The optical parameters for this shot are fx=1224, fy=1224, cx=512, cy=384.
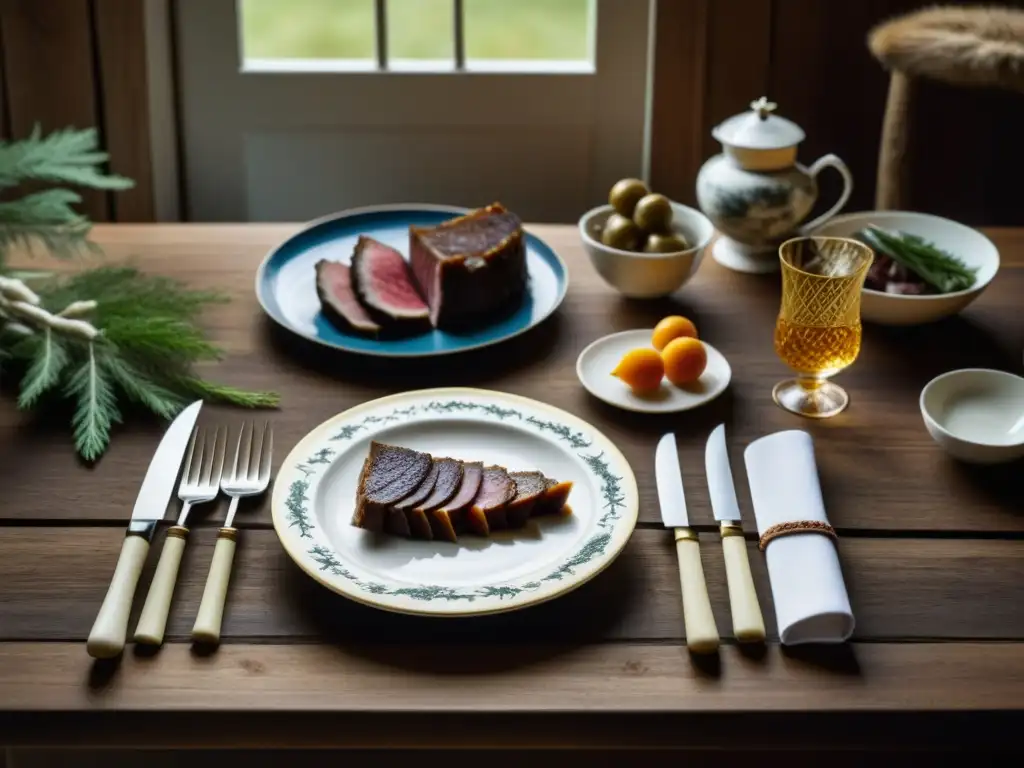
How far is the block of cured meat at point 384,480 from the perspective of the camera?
3.64ft

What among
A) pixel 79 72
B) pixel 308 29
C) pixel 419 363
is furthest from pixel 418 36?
pixel 419 363

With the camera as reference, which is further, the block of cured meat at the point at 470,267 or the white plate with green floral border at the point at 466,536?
the block of cured meat at the point at 470,267

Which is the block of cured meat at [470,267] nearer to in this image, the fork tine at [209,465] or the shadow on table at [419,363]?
the shadow on table at [419,363]

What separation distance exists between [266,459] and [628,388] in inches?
16.4

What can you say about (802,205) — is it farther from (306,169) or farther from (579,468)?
(306,169)

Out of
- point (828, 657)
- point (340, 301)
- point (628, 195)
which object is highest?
point (628, 195)

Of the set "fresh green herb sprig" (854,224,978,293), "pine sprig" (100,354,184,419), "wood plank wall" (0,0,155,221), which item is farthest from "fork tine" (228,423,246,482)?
"wood plank wall" (0,0,155,221)

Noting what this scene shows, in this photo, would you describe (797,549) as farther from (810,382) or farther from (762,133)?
(762,133)

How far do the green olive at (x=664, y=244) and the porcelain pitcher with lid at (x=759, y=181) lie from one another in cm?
10

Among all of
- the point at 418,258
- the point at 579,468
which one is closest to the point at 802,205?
the point at 418,258

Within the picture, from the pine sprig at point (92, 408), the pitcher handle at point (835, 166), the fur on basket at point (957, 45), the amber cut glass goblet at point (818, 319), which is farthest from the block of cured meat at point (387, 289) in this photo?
the fur on basket at point (957, 45)

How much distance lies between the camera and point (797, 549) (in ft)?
3.55

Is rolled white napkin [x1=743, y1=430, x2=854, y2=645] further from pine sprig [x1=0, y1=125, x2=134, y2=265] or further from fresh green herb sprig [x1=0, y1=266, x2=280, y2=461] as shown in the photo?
pine sprig [x1=0, y1=125, x2=134, y2=265]

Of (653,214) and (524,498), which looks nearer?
(524,498)
